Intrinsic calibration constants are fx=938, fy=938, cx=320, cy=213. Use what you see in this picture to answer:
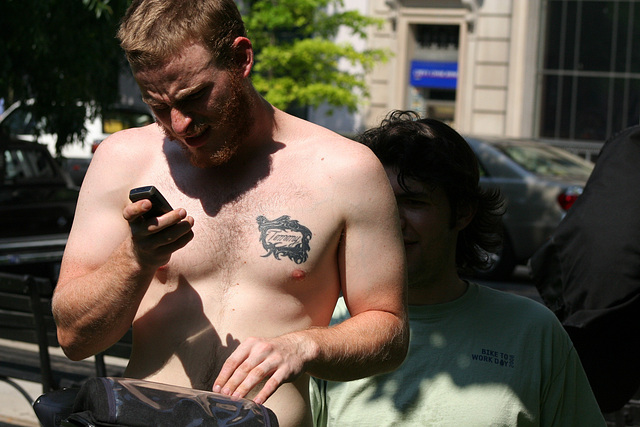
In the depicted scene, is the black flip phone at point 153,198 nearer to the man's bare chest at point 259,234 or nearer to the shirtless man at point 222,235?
the shirtless man at point 222,235

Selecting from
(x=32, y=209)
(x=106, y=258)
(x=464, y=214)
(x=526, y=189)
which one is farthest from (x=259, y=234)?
(x=526, y=189)

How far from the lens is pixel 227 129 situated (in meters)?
2.16

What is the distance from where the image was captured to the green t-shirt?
2.44 m

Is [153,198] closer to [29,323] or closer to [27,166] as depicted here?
[29,323]

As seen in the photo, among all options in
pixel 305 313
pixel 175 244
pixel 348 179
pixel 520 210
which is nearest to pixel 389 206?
pixel 348 179

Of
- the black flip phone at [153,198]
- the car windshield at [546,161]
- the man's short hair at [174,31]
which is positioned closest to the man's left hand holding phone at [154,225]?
the black flip phone at [153,198]

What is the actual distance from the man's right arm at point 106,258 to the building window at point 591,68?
58.8 feet

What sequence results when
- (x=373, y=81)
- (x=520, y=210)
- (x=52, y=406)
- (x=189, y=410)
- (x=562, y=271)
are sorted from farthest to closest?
(x=373, y=81)
(x=520, y=210)
(x=562, y=271)
(x=52, y=406)
(x=189, y=410)

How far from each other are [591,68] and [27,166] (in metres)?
13.2

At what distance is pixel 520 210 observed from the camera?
33.7 ft

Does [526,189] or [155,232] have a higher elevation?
[155,232]

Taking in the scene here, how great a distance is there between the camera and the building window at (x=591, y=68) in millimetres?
18984

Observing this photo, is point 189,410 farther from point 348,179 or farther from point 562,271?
point 562,271

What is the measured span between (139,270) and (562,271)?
1.78m
